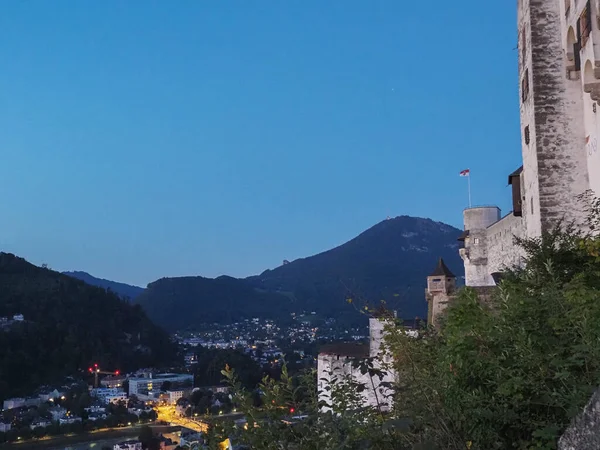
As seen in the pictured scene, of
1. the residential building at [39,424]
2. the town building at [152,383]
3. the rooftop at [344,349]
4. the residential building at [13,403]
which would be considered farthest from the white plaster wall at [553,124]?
the town building at [152,383]

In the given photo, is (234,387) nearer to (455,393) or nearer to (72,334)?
(455,393)

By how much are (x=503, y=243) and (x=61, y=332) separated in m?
105

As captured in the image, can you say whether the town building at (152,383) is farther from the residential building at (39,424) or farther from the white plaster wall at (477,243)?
the white plaster wall at (477,243)

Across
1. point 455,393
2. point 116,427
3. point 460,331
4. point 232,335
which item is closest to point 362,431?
→ point 455,393

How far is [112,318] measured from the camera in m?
130

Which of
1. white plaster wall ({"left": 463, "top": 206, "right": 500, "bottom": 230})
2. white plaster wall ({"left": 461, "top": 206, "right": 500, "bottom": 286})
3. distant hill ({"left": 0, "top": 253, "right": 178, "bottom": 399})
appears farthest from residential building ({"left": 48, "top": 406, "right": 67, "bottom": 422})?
white plaster wall ({"left": 463, "top": 206, "right": 500, "bottom": 230})

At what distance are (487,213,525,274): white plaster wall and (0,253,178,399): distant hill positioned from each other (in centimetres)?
8664

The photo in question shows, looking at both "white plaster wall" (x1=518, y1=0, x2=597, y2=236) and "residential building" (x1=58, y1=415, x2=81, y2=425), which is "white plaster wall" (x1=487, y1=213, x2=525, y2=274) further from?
"residential building" (x1=58, y1=415, x2=81, y2=425)

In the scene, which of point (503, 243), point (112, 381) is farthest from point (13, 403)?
point (503, 243)

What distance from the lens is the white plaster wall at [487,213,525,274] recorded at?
16.7 m

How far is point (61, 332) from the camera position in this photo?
4328 inches

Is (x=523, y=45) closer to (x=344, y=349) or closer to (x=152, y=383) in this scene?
(x=344, y=349)

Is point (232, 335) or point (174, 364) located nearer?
point (174, 364)

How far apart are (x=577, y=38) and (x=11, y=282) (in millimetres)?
140488
